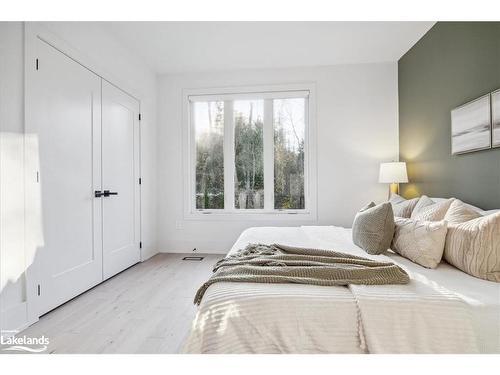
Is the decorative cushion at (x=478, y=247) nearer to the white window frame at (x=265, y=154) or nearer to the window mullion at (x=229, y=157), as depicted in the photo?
the white window frame at (x=265, y=154)

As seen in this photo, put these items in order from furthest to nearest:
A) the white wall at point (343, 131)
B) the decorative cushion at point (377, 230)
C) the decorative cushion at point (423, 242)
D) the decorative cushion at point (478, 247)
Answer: the white wall at point (343, 131) → the decorative cushion at point (377, 230) → the decorative cushion at point (423, 242) → the decorative cushion at point (478, 247)

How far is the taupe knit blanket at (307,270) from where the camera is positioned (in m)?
1.36

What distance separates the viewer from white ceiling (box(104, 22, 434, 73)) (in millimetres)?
2953

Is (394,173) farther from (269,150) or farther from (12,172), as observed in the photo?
(12,172)

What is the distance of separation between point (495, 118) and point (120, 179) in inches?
141

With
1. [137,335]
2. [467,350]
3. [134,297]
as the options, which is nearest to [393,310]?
[467,350]

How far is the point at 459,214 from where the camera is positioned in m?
1.77

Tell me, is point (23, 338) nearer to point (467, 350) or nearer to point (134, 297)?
point (134, 297)

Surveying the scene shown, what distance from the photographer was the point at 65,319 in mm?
2119

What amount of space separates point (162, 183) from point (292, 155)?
199 centimetres

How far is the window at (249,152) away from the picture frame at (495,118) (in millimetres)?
2118

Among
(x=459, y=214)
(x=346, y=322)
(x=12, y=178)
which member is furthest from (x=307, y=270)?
(x=12, y=178)

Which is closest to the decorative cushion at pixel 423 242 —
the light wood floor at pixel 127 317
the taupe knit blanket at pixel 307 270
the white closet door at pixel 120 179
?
the taupe knit blanket at pixel 307 270

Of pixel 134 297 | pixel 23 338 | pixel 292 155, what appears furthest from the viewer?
pixel 292 155
